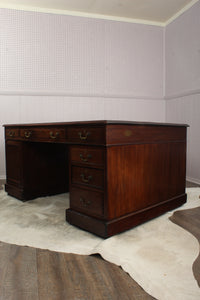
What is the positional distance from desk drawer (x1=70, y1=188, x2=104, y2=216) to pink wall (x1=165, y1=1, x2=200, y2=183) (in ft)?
7.83

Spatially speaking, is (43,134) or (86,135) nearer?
(86,135)

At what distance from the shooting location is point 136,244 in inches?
73.5

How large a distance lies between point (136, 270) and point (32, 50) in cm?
370

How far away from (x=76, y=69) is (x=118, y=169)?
2865mm

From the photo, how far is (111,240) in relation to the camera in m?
1.90

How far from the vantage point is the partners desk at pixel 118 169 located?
1975mm

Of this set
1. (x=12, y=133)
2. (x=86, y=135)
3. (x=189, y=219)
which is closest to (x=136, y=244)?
(x=189, y=219)

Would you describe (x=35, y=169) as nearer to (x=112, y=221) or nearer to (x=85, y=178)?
(x=85, y=178)

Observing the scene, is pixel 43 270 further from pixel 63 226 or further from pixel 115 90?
pixel 115 90

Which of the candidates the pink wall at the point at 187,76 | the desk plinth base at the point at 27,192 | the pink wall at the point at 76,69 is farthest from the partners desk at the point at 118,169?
Result: the pink wall at the point at 76,69

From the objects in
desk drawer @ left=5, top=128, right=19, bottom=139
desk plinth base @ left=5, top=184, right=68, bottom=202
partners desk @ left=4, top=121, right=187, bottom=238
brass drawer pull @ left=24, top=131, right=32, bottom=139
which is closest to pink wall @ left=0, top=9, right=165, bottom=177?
desk drawer @ left=5, top=128, right=19, bottom=139

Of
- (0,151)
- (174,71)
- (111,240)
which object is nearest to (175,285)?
(111,240)

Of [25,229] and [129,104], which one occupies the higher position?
[129,104]

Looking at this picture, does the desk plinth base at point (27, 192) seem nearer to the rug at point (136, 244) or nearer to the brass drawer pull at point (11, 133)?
the rug at point (136, 244)
